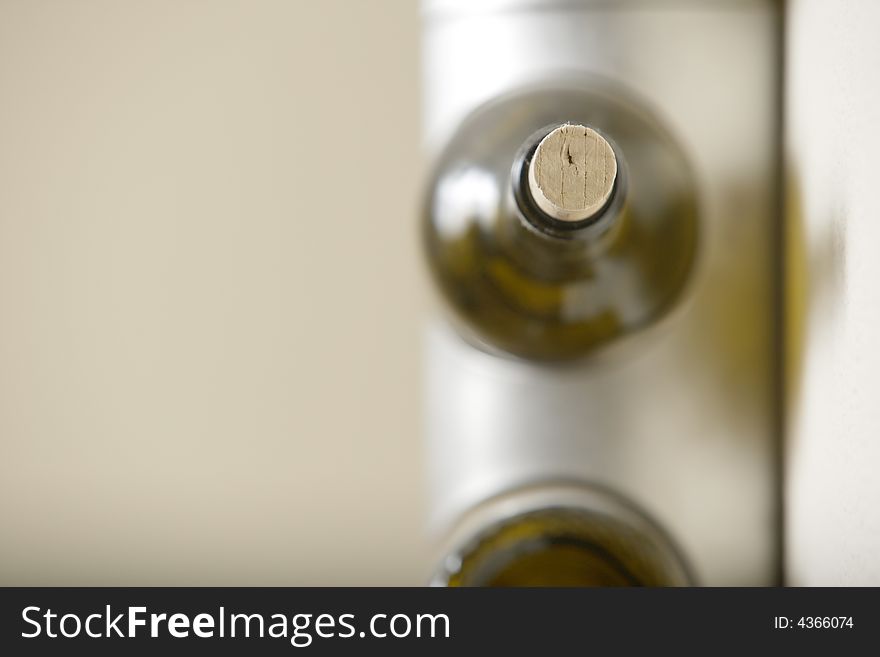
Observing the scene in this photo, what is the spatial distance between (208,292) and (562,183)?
24cm

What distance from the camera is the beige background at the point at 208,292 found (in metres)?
0.39

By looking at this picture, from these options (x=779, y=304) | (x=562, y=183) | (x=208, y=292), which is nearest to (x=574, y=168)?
(x=562, y=183)

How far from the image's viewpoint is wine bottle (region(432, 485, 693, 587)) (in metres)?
0.28

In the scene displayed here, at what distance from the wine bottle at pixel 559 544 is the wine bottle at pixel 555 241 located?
49 millimetres

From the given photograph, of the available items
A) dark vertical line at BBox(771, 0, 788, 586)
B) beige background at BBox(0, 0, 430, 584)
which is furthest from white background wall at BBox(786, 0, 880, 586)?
beige background at BBox(0, 0, 430, 584)

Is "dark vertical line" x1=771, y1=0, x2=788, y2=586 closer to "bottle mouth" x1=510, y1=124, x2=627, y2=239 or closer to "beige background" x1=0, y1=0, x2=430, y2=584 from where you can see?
"bottle mouth" x1=510, y1=124, x2=627, y2=239

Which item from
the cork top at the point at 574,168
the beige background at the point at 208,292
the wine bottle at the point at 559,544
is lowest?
the wine bottle at the point at 559,544

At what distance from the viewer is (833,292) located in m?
0.21

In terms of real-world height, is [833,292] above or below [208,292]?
below

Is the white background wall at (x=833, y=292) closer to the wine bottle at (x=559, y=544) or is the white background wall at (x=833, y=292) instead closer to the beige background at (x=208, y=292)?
the wine bottle at (x=559, y=544)

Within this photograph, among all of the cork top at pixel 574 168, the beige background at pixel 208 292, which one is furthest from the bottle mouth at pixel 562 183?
the beige background at pixel 208 292

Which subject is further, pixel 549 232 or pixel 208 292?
pixel 208 292

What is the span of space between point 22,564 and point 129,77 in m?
0.22

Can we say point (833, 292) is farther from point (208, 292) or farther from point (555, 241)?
point (208, 292)
